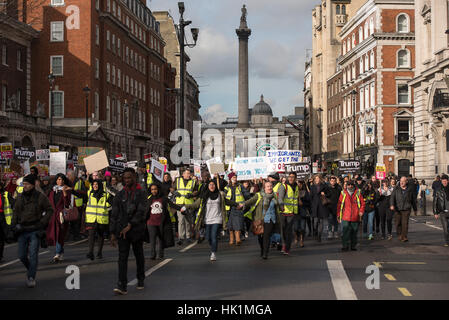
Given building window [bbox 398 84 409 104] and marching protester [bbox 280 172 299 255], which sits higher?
building window [bbox 398 84 409 104]

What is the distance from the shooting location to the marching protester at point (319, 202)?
771 inches

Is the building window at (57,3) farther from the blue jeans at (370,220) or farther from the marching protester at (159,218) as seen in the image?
the marching protester at (159,218)

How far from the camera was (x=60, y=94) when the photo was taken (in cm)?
5744

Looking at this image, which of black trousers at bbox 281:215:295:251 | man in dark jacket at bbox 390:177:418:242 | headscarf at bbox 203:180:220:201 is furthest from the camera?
man in dark jacket at bbox 390:177:418:242

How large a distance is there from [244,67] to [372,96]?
43061 mm

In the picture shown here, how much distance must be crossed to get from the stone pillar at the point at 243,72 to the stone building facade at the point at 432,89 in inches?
2288

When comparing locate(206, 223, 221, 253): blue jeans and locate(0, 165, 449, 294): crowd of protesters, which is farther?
locate(206, 223, 221, 253): blue jeans

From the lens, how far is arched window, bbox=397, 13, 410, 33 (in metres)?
60.5

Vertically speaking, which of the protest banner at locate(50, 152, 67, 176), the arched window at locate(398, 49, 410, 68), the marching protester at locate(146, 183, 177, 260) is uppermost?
the arched window at locate(398, 49, 410, 68)

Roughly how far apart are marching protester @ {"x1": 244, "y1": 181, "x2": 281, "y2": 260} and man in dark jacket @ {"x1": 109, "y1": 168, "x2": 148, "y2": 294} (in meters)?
5.05

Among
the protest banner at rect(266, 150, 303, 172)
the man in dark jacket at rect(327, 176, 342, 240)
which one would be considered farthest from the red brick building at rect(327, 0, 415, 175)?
the man in dark jacket at rect(327, 176, 342, 240)

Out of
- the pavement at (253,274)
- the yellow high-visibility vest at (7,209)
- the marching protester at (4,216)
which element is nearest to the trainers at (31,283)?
the pavement at (253,274)

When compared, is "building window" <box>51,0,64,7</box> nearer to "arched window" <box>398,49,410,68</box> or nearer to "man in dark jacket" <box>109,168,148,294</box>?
"arched window" <box>398,49,410,68</box>

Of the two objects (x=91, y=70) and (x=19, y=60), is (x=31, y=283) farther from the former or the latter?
(x=91, y=70)
